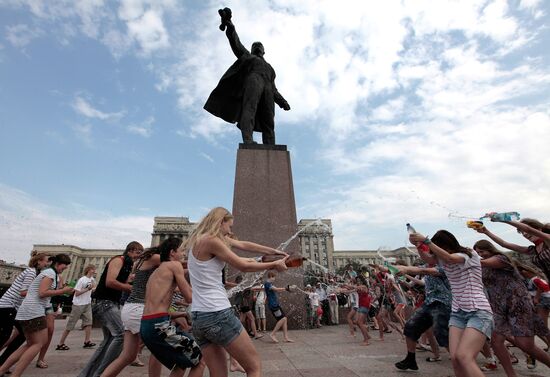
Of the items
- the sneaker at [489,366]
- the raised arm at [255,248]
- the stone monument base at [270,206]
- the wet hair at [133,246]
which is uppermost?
the stone monument base at [270,206]

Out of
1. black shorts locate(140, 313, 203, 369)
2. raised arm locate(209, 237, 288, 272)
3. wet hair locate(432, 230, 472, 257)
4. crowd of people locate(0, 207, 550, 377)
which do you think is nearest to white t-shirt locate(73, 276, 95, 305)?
crowd of people locate(0, 207, 550, 377)

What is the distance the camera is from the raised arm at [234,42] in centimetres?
1166

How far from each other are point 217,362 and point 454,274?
2.83 meters

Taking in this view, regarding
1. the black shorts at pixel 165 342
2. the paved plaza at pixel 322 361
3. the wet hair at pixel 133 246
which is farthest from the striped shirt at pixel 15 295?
the black shorts at pixel 165 342

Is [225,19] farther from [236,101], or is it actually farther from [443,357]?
[443,357]

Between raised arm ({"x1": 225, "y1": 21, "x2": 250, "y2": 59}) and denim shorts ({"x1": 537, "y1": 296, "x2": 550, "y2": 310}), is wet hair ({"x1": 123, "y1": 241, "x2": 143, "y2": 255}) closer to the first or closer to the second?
denim shorts ({"x1": 537, "y1": 296, "x2": 550, "y2": 310})

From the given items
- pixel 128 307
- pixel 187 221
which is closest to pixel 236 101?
pixel 128 307

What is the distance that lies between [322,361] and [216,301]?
343 centimetres

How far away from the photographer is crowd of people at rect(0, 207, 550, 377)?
2.75m

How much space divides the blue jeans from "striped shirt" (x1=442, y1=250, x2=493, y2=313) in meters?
4.11

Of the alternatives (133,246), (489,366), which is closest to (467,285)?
(489,366)

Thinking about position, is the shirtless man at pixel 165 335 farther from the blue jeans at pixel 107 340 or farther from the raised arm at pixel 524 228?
the raised arm at pixel 524 228

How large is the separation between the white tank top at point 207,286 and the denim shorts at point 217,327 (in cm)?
5

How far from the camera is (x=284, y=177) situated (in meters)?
11.3
